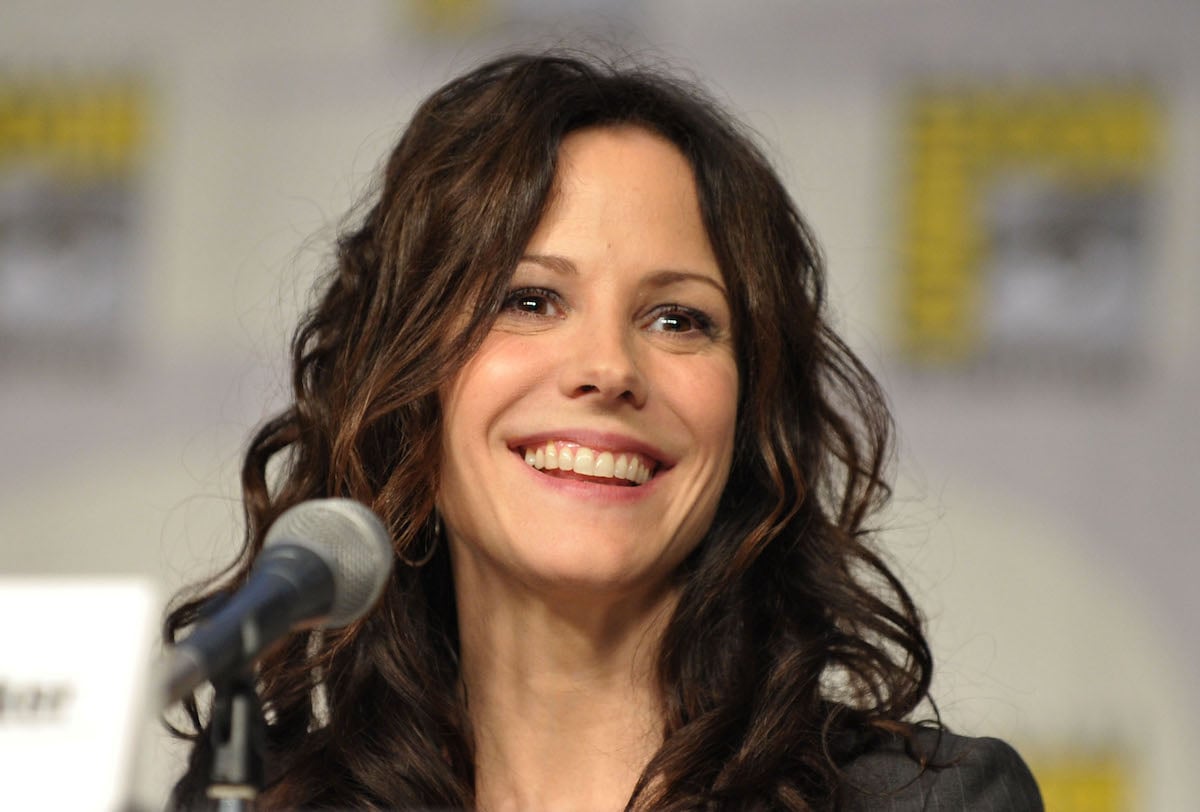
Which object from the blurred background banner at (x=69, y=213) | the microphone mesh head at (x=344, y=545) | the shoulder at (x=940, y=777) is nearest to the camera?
the microphone mesh head at (x=344, y=545)

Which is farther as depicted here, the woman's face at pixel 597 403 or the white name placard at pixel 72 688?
the woman's face at pixel 597 403

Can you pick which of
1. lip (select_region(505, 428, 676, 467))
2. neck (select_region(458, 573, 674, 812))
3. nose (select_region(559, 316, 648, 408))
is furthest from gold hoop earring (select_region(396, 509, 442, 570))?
nose (select_region(559, 316, 648, 408))

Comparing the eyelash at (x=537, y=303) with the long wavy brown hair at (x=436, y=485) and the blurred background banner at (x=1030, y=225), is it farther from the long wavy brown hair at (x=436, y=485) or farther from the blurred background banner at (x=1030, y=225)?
the blurred background banner at (x=1030, y=225)

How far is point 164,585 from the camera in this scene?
11.6 feet

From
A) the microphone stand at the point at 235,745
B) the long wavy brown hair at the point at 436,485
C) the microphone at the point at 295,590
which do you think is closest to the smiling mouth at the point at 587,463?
the long wavy brown hair at the point at 436,485

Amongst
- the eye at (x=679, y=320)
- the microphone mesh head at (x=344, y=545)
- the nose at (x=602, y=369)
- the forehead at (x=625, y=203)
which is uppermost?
the forehead at (x=625, y=203)

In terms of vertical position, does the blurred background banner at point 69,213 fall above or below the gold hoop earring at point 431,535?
above

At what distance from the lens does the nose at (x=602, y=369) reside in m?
2.12

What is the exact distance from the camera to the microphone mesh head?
1396 millimetres

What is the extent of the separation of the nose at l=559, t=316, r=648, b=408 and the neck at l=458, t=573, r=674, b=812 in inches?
11.3

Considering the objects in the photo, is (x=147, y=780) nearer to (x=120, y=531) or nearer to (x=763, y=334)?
(x=120, y=531)

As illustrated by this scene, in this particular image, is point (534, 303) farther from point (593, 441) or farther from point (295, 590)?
point (295, 590)

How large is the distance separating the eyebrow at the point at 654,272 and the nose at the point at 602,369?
85mm

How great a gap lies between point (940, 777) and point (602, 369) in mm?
677
